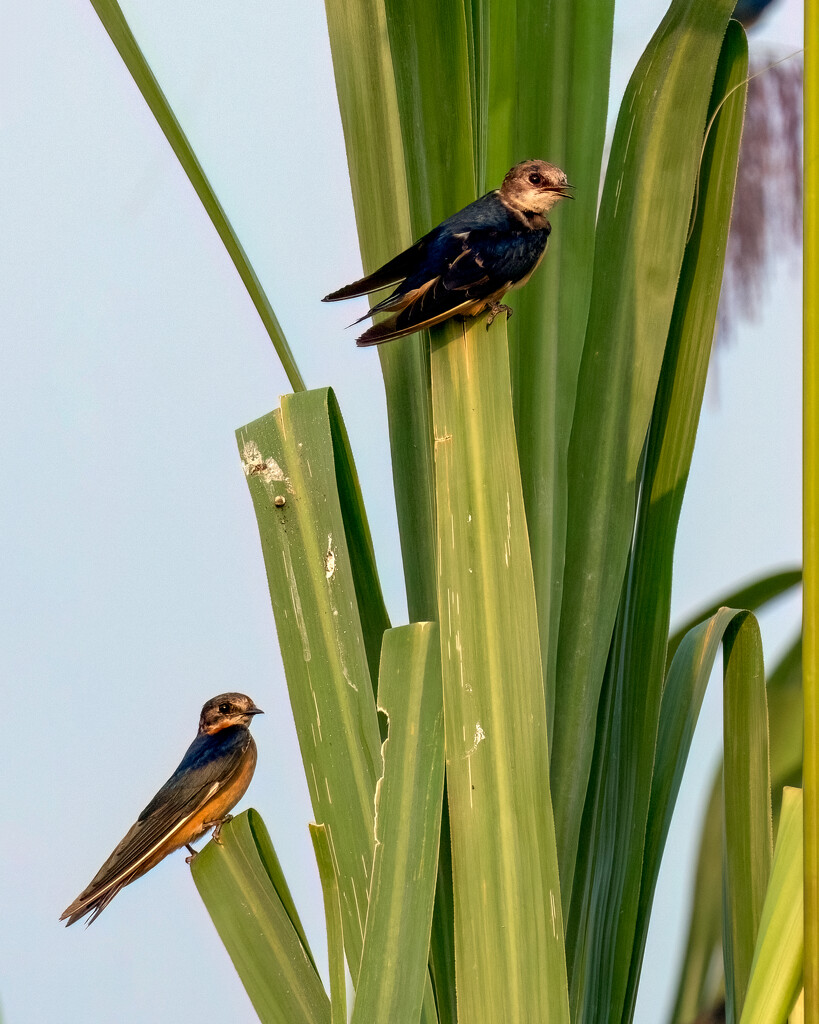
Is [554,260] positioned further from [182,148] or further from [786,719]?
[786,719]

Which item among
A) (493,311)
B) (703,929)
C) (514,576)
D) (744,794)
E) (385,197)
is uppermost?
(385,197)

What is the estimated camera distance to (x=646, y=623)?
541 millimetres

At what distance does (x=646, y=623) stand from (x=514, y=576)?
7.1 inches

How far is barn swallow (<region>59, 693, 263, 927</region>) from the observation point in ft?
2.27

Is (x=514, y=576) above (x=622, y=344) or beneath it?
beneath

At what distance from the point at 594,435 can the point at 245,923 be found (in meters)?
0.29

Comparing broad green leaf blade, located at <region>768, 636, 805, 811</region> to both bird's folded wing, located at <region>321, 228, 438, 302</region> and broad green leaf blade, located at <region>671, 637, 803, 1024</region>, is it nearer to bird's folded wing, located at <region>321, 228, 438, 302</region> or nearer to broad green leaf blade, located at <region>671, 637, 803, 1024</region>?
broad green leaf blade, located at <region>671, 637, 803, 1024</region>

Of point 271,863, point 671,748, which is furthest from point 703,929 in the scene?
point 271,863

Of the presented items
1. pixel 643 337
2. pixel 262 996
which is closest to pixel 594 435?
pixel 643 337

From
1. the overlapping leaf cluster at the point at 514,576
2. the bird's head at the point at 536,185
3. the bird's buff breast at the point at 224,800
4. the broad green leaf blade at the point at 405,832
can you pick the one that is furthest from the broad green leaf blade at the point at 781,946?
the bird's buff breast at the point at 224,800

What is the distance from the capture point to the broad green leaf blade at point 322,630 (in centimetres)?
44

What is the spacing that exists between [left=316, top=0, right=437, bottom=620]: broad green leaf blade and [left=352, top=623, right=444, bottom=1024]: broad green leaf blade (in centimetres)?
17

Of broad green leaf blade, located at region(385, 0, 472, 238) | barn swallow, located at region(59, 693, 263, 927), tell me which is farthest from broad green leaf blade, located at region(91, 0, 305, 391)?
barn swallow, located at region(59, 693, 263, 927)

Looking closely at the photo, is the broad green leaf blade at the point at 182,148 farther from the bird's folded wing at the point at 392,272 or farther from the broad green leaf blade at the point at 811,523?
the broad green leaf blade at the point at 811,523
